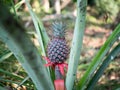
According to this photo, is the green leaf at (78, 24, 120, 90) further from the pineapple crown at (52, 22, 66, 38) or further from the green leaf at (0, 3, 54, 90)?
the green leaf at (0, 3, 54, 90)

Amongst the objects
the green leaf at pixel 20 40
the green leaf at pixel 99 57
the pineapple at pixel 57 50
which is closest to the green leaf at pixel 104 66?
the green leaf at pixel 99 57

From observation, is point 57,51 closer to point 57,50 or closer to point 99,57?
point 57,50

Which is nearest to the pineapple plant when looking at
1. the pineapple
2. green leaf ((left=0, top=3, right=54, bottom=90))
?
the pineapple

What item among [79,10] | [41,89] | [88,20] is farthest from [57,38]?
[88,20]

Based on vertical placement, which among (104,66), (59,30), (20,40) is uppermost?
(20,40)

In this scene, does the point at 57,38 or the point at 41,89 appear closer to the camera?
A: the point at 41,89

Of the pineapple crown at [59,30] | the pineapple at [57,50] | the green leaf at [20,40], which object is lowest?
the pineapple at [57,50]

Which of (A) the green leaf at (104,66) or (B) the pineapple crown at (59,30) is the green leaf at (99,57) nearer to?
(A) the green leaf at (104,66)

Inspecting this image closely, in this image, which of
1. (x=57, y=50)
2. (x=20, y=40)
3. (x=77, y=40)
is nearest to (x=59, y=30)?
(x=57, y=50)

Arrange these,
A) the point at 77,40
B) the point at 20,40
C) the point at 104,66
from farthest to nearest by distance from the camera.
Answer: the point at 104,66 < the point at 77,40 < the point at 20,40

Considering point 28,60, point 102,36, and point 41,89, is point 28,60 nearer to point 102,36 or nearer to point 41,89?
point 41,89

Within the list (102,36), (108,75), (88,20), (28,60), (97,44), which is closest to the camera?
(28,60)
